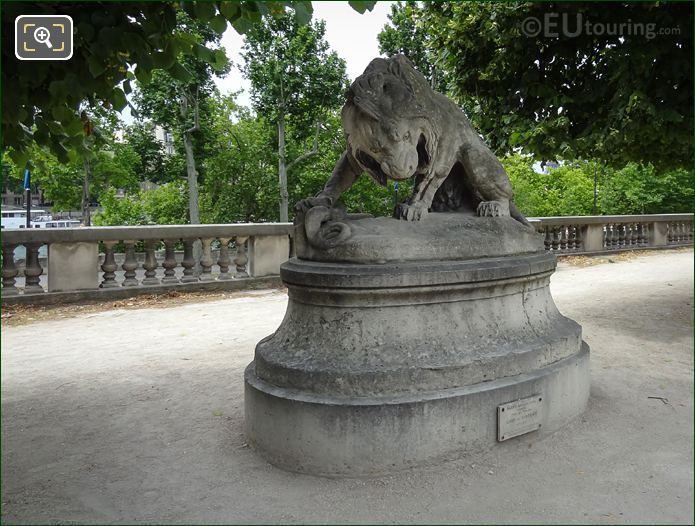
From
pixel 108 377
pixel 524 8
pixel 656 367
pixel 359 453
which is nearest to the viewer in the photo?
pixel 359 453

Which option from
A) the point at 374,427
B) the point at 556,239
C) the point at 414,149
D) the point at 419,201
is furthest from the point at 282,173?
the point at 374,427

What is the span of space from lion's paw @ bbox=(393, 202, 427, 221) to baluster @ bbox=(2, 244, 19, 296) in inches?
274

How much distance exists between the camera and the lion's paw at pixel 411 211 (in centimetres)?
404

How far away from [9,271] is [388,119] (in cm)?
721

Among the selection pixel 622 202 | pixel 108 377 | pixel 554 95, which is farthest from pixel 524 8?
pixel 622 202

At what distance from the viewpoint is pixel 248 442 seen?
388 centimetres

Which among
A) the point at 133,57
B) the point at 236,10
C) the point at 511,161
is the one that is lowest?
the point at 133,57

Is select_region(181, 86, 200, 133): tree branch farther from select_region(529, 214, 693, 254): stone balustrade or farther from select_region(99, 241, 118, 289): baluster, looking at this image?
select_region(99, 241, 118, 289): baluster

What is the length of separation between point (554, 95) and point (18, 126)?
5.59 m

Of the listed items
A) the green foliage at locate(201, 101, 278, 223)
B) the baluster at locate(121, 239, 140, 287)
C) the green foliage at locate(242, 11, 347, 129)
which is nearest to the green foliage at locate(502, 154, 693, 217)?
the green foliage at locate(242, 11, 347, 129)

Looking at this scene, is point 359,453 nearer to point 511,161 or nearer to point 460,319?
point 460,319
